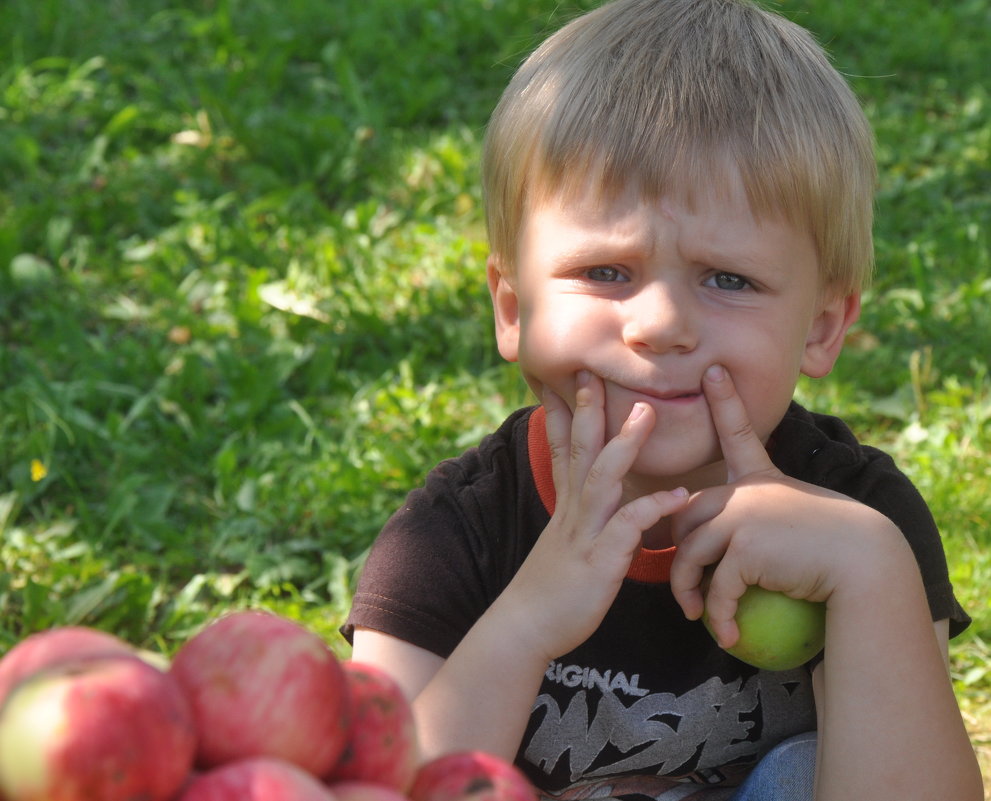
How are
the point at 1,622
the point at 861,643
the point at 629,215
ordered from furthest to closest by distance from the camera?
the point at 1,622, the point at 629,215, the point at 861,643

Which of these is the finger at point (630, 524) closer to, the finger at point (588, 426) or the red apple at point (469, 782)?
the finger at point (588, 426)

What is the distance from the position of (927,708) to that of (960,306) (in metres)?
2.51

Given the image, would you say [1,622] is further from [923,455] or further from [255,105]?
[255,105]

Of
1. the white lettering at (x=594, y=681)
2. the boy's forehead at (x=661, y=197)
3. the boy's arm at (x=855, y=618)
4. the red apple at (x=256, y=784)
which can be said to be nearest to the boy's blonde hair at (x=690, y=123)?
the boy's forehead at (x=661, y=197)

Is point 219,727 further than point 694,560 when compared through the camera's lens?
No

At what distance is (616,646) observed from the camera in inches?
78.0

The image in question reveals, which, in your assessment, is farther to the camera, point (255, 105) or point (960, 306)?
point (255, 105)

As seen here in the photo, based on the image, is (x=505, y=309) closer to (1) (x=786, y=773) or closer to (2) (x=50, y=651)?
(1) (x=786, y=773)

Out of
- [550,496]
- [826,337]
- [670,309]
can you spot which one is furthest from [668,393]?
[826,337]

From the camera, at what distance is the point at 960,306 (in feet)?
12.8

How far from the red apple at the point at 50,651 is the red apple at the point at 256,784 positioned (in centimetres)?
12

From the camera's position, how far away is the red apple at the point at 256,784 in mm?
688

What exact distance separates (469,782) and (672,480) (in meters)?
1.22

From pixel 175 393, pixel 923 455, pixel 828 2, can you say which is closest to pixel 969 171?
pixel 828 2
